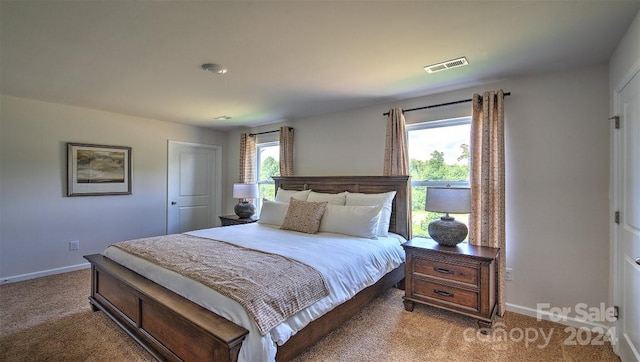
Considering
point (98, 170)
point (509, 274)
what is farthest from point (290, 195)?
point (98, 170)

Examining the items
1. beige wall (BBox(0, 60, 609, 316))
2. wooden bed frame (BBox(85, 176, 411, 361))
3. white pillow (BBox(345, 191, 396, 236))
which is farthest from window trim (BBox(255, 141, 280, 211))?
wooden bed frame (BBox(85, 176, 411, 361))

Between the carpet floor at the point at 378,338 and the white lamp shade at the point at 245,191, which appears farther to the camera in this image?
the white lamp shade at the point at 245,191

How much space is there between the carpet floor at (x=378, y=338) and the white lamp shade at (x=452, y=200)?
978 millimetres

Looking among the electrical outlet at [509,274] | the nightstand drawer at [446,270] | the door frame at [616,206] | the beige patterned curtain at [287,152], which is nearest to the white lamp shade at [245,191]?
the beige patterned curtain at [287,152]

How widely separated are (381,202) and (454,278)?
107cm

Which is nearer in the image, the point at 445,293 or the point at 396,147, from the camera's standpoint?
the point at 445,293

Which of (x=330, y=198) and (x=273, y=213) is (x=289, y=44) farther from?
(x=273, y=213)

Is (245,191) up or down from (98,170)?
down

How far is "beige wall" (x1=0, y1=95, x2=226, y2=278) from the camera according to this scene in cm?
352

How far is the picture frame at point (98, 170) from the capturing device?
3.96 metres

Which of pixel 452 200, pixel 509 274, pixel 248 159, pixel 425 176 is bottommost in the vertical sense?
pixel 509 274

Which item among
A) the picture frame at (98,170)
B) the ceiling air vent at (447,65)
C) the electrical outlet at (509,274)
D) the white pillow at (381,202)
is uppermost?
the ceiling air vent at (447,65)

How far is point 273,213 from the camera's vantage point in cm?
371

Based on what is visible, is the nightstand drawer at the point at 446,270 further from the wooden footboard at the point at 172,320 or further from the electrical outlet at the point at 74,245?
the electrical outlet at the point at 74,245
